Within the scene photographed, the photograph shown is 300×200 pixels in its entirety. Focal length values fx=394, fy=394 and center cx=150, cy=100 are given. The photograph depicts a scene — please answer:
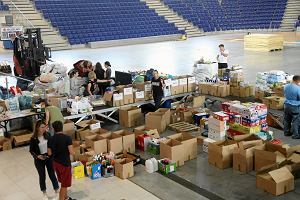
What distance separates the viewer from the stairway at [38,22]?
25.2 metres

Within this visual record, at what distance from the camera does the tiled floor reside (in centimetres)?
563

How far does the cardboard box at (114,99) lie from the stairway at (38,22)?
16743 mm

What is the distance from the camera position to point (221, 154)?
6309 millimetres

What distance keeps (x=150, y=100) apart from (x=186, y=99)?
1.41m

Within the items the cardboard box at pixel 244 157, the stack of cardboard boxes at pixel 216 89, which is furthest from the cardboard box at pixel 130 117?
the cardboard box at pixel 244 157

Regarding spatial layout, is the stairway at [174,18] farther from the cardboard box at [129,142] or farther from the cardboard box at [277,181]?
the cardboard box at [277,181]

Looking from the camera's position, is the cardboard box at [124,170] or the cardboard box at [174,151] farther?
the cardboard box at [174,151]

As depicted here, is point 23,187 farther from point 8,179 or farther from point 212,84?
point 212,84

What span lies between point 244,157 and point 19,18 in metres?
23.0

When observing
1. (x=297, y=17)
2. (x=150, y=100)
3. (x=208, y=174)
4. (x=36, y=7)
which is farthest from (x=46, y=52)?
(x=297, y=17)

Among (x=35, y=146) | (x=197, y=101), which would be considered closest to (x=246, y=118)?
(x=197, y=101)

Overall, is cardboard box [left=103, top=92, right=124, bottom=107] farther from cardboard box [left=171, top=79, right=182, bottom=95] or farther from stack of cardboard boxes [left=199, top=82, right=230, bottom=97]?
stack of cardboard boxes [left=199, top=82, right=230, bottom=97]

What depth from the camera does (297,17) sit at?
113 feet

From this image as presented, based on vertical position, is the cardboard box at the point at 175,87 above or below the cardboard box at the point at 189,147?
above
